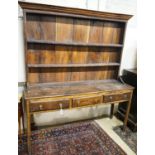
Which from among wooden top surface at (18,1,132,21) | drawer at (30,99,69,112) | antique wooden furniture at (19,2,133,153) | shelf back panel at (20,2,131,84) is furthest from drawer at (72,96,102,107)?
wooden top surface at (18,1,132,21)

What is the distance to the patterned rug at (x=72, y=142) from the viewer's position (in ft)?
6.29

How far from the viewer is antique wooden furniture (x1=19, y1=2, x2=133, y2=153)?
5.76 ft

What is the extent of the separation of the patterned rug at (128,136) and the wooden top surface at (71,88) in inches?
28.9

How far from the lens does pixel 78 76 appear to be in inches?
88.6

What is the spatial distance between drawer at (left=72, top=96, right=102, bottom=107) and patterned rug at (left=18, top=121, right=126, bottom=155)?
22.2 inches

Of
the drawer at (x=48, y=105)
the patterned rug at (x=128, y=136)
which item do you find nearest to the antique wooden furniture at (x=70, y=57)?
the drawer at (x=48, y=105)

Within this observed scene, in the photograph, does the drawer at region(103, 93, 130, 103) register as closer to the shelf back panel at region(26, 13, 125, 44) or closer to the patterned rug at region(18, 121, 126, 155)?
the patterned rug at region(18, 121, 126, 155)

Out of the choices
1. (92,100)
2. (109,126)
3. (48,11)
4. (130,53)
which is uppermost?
(48,11)

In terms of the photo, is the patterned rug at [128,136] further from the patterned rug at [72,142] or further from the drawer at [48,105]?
the drawer at [48,105]

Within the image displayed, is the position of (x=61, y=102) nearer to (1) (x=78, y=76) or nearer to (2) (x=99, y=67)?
(1) (x=78, y=76)

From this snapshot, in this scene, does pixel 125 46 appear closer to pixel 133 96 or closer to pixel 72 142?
pixel 133 96

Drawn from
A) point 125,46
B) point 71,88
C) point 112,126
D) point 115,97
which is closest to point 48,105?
point 71,88

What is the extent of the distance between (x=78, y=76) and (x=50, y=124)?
0.90 m
